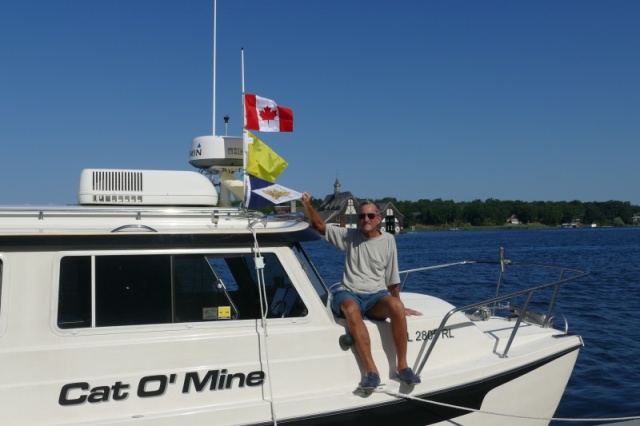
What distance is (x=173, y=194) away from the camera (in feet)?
17.5

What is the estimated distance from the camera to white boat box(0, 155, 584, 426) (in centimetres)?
440

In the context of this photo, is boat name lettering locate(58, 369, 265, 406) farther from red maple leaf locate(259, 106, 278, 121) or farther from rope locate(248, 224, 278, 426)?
red maple leaf locate(259, 106, 278, 121)

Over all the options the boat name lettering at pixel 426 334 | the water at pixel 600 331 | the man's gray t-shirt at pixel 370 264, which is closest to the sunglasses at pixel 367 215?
the man's gray t-shirt at pixel 370 264

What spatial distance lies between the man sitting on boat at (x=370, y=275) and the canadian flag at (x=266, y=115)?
95 centimetres

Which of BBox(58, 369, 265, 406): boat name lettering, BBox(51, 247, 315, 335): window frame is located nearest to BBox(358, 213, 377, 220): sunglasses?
BBox(51, 247, 315, 335): window frame

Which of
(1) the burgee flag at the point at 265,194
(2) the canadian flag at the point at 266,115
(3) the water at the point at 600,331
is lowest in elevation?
(3) the water at the point at 600,331

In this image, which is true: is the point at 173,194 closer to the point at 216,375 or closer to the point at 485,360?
the point at 216,375

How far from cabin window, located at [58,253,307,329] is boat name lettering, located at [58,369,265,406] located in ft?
1.37

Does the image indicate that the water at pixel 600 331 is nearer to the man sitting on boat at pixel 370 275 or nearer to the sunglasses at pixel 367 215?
the man sitting on boat at pixel 370 275

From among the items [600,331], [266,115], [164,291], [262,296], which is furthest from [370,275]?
[600,331]

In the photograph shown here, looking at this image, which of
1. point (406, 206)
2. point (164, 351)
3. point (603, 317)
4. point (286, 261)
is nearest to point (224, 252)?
point (286, 261)

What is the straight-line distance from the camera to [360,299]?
5.39m

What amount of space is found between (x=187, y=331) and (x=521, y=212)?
A: 135569 mm

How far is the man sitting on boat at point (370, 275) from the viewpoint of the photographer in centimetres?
518
